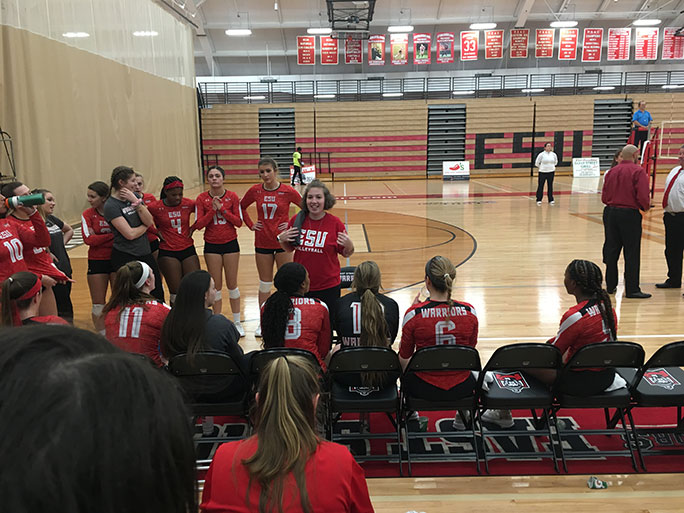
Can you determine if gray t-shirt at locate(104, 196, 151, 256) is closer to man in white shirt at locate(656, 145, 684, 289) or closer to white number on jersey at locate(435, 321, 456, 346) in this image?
white number on jersey at locate(435, 321, 456, 346)

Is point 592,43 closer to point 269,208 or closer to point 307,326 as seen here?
point 269,208

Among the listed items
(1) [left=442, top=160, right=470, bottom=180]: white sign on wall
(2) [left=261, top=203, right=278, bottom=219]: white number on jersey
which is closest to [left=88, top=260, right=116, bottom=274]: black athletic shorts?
(2) [left=261, top=203, right=278, bottom=219]: white number on jersey

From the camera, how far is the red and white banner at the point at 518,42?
2252cm

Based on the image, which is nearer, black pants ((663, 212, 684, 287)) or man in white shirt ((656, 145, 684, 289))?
man in white shirt ((656, 145, 684, 289))

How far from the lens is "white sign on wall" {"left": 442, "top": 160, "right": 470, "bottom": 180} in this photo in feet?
74.2

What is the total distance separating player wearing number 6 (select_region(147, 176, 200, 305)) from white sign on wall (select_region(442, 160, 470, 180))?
61.3 feet

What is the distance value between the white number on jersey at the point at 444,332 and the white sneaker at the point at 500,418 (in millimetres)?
654

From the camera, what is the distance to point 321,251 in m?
4.66

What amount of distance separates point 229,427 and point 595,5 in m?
27.2

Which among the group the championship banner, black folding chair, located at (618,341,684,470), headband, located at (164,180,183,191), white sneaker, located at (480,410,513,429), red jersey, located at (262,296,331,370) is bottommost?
white sneaker, located at (480,410,513,429)

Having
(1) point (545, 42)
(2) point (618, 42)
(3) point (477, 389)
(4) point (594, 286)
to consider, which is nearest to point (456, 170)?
(1) point (545, 42)

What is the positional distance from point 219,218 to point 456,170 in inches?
738

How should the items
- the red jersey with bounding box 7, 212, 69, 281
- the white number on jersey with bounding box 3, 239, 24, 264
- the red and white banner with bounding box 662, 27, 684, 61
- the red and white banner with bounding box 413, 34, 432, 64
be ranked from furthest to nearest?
1. the red and white banner with bounding box 662, 27, 684, 61
2. the red and white banner with bounding box 413, 34, 432, 64
3. the red jersey with bounding box 7, 212, 69, 281
4. the white number on jersey with bounding box 3, 239, 24, 264

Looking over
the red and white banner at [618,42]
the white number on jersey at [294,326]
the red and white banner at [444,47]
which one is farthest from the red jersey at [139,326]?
the red and white banner at [618,42]
